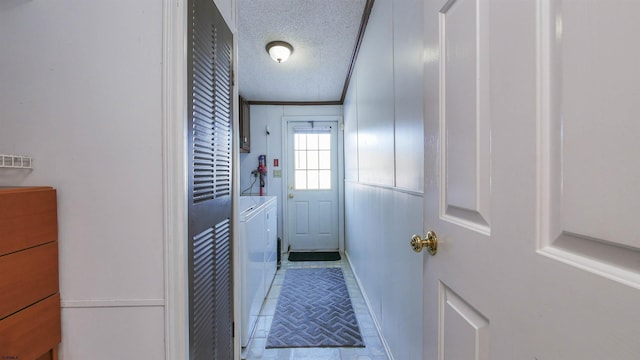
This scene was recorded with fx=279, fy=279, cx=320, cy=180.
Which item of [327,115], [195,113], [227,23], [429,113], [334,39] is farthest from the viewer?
[327,115]

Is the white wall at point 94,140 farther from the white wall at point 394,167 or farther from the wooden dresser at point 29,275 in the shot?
the white wall at point 394,167

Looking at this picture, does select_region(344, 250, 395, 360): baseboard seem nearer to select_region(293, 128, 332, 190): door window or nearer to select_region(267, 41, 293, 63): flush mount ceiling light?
select_region(293, 128, 332, 190): door window

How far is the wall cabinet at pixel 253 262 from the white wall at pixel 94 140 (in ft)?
2.88

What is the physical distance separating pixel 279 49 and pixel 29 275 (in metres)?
2.33

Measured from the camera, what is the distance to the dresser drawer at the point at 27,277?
70 cm

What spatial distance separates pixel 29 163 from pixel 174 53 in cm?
57

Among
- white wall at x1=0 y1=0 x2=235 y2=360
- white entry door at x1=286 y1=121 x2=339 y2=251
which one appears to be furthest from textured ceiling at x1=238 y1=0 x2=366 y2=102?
white wall at x1=0 y1=0 x2=235 y2=360

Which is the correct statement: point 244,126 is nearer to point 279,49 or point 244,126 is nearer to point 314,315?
point 279,49

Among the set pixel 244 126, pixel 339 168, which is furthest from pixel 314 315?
pixel 244 126

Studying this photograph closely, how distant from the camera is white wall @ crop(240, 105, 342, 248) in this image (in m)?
4.25

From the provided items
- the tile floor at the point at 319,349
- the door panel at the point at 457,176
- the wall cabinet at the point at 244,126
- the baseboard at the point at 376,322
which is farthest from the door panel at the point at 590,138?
the wall cabinet at the point at 244,126

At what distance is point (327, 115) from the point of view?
4.25 m

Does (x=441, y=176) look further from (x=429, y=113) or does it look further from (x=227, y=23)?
(x=227, y=23)

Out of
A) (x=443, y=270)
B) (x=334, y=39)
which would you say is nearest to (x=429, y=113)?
(x=443, y=270)
